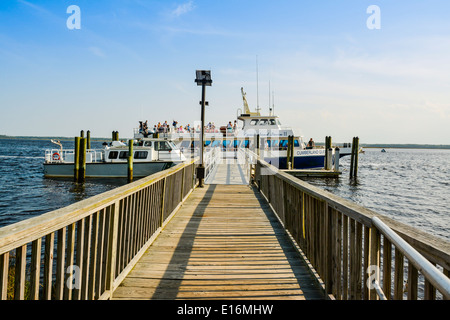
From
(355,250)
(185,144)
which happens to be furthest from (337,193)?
(355,250)

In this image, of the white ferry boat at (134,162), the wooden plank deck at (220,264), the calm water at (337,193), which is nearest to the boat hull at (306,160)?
the calm water at (337,193)

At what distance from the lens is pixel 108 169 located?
930 inches

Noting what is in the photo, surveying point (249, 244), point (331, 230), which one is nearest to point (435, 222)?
point (249, 244)

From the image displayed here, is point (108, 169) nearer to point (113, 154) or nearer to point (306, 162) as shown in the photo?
point (113, 154)

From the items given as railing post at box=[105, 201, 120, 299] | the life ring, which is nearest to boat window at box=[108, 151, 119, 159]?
the life ring

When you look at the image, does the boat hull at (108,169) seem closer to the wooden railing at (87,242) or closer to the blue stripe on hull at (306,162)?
the blue stripe on hull at (306,162)

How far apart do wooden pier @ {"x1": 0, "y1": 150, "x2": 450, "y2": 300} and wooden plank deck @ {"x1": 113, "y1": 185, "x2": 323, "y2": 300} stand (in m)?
0.01

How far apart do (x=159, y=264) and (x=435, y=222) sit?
13.9 meters

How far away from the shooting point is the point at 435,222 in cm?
1373

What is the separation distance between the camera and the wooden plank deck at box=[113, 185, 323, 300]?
3.34 meters

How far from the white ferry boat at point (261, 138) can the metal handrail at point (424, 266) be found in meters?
26.8

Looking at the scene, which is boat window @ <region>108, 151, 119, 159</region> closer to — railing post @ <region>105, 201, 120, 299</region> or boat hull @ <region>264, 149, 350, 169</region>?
boat hull @ <region>264, 149, 350, 169</region>
